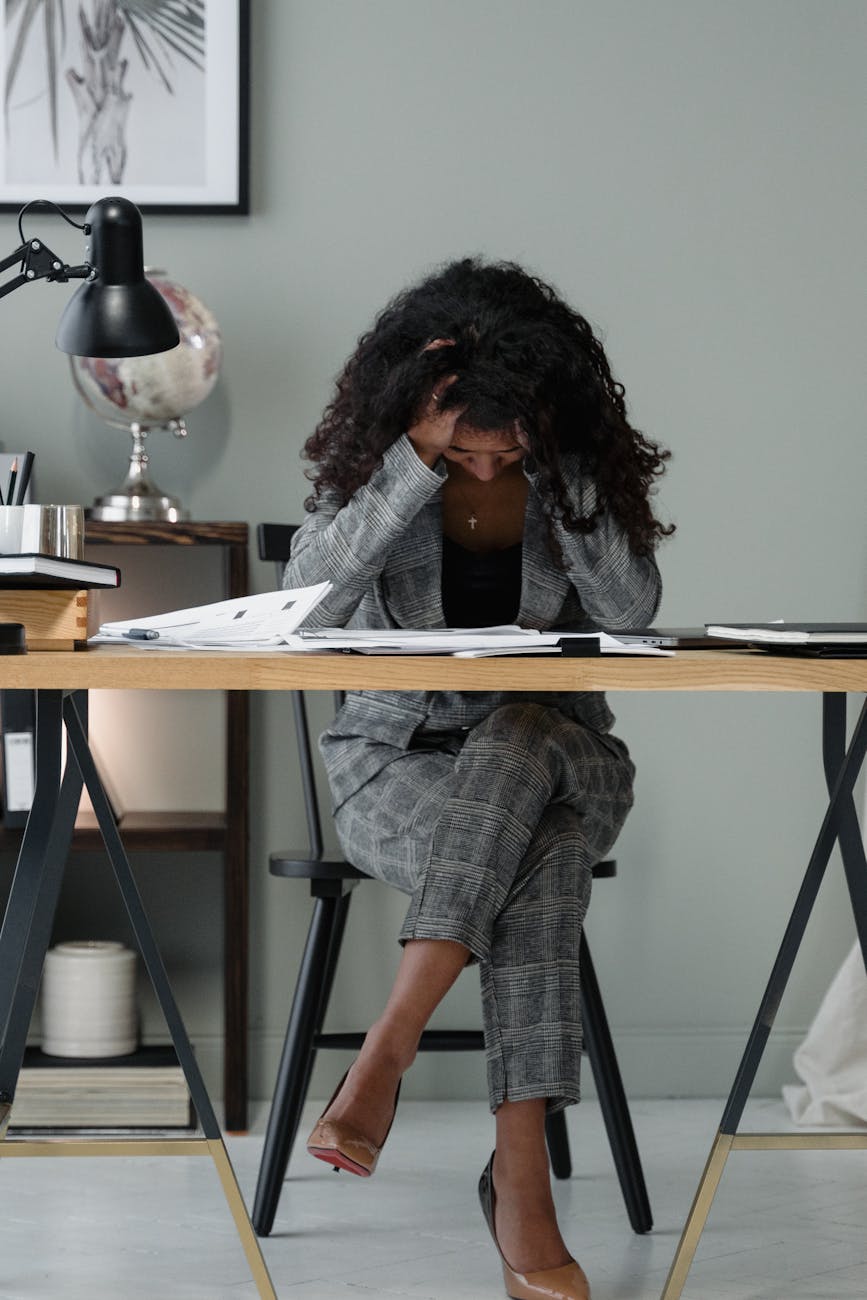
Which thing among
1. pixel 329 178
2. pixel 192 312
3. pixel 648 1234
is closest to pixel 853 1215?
pixel 648 1234

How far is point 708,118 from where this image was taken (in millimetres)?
2412

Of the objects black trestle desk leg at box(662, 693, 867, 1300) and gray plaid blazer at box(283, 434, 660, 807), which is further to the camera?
gray plaid blazer at box(283, 434, 660, 807)

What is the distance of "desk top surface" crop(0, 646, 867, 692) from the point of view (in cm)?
112

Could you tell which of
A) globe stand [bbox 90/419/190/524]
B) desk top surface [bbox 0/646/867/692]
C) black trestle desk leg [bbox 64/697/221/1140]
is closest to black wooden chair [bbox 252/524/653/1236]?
black trestle desk leg [bbox 64/697/221/1140]

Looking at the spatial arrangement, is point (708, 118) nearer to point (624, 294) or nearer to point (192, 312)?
point (624, 294)

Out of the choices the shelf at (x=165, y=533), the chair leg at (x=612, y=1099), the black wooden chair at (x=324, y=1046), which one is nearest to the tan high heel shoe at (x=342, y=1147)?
the black wooden chair at (x=324, y=1046)

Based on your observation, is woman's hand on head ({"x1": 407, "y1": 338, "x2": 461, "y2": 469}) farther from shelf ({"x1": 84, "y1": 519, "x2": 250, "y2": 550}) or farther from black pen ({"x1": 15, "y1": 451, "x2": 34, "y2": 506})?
shelf ({"x1": 84, "y1": 519, "x2": 250, "y2": 550})

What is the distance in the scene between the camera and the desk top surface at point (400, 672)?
112cm

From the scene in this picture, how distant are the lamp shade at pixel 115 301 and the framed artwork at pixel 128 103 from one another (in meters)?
0.98

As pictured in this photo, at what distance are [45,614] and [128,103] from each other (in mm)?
1436

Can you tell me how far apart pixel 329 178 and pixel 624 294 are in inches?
20.0

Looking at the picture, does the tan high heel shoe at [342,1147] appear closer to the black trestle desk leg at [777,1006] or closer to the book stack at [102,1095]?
the black trestle desk leg at [777,1006]

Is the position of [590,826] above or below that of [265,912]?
above

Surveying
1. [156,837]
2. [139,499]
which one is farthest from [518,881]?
[139,499]
